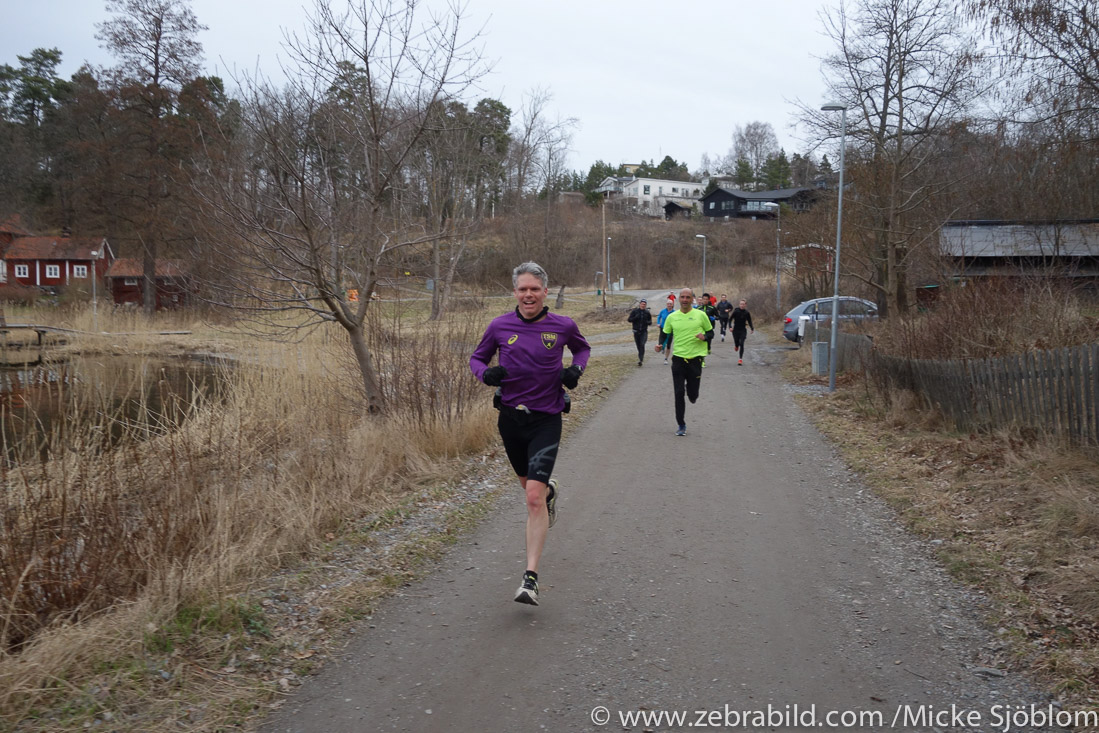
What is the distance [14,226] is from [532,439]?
56858 mm

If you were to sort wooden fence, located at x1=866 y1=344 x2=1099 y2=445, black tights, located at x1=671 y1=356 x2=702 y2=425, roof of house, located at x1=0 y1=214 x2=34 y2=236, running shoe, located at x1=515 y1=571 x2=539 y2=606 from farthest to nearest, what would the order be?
roof of house, located at x1=0 y1=214 x2=34 y2=236 → black tights, located at x1=671 y1=356 x2=702 y2=425 → wooden fence, located at x1=866 y1=344 x2=1099 y2=445 → running shoe, located at x1=515 y1=571 x2=539 y2=606

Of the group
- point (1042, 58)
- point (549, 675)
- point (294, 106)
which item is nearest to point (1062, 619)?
point (549, 675)

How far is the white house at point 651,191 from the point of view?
4684 inches

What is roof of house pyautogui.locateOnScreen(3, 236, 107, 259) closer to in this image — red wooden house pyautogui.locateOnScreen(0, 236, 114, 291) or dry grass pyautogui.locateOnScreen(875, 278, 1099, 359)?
red wooden house pyautogui.locateOnScreen(0, 236, 114, 291)

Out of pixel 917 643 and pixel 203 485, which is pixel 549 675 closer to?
pixel 917 643

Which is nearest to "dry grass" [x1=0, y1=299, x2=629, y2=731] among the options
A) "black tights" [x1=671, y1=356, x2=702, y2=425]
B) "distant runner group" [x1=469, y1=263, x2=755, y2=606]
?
"distant runner group" [x1=469, y1=263, x2=755, y2=606]

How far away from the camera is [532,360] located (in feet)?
16.8

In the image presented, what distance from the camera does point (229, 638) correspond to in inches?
165

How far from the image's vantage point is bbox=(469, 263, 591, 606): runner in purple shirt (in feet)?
16.4

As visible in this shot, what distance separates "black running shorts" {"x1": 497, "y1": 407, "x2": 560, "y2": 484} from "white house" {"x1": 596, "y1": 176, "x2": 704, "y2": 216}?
368ft

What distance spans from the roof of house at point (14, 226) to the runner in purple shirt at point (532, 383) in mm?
54890

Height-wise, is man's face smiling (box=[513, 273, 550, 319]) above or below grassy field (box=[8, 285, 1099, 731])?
above

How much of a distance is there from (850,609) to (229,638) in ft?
11.7

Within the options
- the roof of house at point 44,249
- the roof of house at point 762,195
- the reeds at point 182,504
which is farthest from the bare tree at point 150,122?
the roof of house at point 762,195
